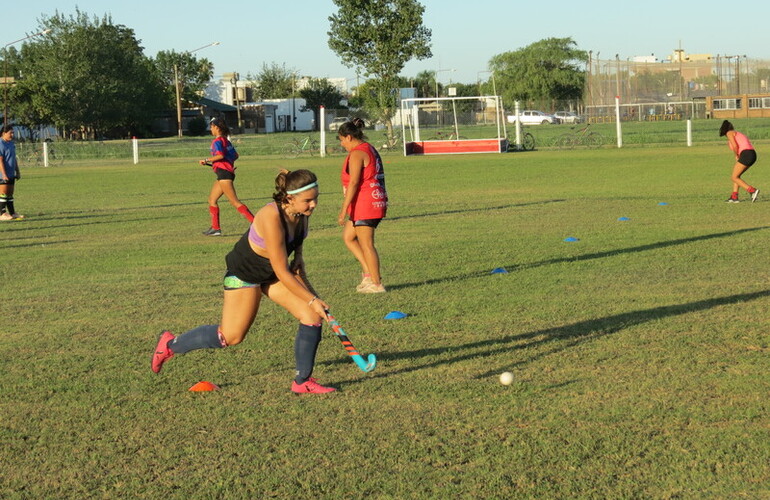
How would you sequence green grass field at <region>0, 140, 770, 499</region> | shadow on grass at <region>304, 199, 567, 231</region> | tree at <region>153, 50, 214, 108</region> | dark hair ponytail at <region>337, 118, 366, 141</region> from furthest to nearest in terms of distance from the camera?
tree at <region>153, 50, 214, 108</region>, shadow on grass at <region>304, 199, 567, 231</region>, dark hair ponytail at <region>337, 118, 366, 141</region>, green grass field at <region>0, 140, 770, 499</region>

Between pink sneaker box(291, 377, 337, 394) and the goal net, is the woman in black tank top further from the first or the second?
the goal net

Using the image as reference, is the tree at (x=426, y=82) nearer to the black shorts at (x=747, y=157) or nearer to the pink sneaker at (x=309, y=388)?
the black shorts at (x=747, y=157)

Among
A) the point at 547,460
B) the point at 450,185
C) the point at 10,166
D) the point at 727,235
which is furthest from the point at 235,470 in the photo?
the point at 450,185

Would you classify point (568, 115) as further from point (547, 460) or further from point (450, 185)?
point (547, 460)

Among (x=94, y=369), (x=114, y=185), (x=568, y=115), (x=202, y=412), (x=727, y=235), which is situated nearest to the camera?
(x=202, y=412)

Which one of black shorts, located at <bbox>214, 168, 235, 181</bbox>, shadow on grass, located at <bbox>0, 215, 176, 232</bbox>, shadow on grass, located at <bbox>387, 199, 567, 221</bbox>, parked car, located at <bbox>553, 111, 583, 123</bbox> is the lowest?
shadow on grass, located at <bbox>387, 199, 567, 221</bbox>

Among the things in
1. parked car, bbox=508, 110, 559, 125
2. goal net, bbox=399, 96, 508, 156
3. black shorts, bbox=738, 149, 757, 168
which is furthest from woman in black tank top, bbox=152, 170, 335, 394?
parked car, bbox=508, 110, 559, 125

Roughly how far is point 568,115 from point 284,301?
5875cm

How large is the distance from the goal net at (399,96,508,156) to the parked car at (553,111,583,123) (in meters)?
9.74

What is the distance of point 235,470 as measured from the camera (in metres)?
5.21

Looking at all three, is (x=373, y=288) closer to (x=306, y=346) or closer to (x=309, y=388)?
(x=309, y=388)

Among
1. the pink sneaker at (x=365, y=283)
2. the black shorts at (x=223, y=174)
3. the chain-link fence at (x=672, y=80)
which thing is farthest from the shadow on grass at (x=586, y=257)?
the chain-link fence at (x=672, y=80)

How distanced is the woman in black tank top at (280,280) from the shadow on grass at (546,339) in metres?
0.64

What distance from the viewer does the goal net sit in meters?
46.2
